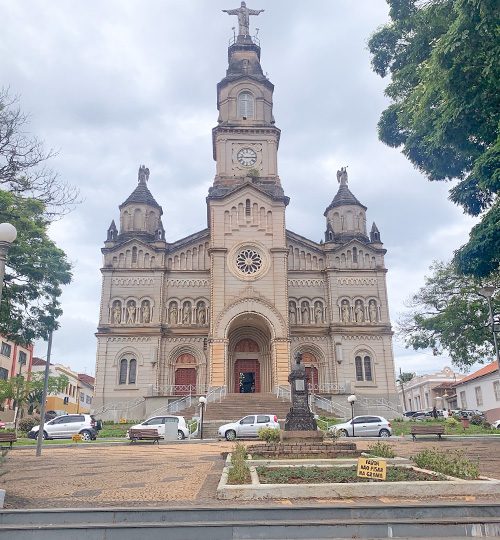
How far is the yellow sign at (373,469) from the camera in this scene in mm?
9320

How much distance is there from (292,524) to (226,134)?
39.7 m

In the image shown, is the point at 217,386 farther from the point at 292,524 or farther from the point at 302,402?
the point at 292,524

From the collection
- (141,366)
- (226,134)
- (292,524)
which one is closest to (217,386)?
(141,366)

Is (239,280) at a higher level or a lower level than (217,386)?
higher

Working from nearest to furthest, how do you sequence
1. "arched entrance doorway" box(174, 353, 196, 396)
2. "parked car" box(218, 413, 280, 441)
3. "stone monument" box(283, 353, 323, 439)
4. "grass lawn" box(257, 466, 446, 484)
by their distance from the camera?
1. "grass lawn" box(257, 466, 446, 484)
2. "stone monument" box(283, 353, 323, 439)
3. "parked car" box(218, 413, 280, 441)
4. "arched entrance doorway" box(174, 353, 196, 396)

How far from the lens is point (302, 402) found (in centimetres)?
1839

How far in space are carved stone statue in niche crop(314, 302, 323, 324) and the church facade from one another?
0.08 metres

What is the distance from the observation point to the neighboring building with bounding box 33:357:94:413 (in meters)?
64.4

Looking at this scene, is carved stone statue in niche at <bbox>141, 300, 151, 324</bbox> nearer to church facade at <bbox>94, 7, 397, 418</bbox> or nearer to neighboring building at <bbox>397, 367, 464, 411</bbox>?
church facade at <bbox>94, 7, 397, 418</bbox>

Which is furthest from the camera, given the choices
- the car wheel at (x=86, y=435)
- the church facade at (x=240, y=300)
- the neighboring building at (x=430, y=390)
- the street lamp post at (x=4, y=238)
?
the neighboring building at (x=430, y=390)

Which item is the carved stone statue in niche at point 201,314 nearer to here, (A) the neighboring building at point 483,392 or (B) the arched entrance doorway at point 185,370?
(B) the arched entrance doorway at point 185,370

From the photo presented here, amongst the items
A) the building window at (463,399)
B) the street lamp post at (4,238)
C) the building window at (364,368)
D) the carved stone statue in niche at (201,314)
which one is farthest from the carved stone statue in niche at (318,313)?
the street lamp post at (4,238)

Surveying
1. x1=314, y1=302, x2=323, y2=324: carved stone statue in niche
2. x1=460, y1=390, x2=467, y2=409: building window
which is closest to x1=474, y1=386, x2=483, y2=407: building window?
x1=460, y1=390, x2=467, y2=409: building window

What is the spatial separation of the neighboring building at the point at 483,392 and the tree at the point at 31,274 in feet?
118
